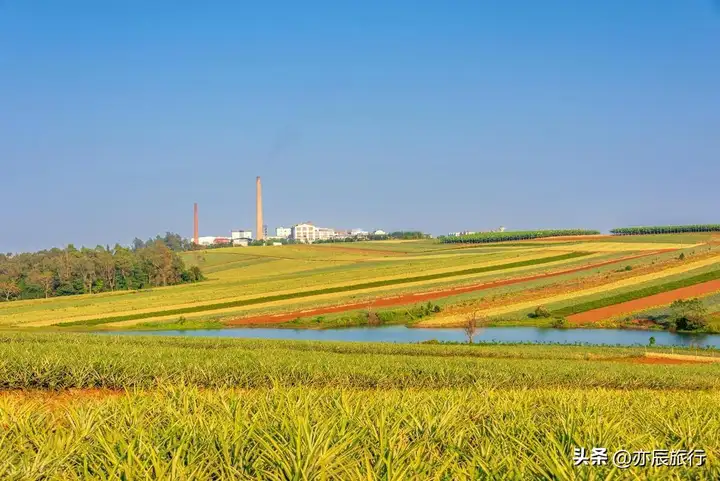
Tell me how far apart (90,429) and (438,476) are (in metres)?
4.23

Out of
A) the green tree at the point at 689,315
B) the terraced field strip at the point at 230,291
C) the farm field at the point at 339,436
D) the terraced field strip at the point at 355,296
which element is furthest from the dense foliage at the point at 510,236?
the farm field at the point at 339,436

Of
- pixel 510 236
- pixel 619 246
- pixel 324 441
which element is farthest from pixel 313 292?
pixel 510 236

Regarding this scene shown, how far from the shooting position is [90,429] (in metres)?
7.38

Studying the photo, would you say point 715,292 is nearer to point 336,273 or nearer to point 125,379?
point 336,273

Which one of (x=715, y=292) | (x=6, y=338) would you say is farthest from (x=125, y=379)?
(x=715, y=292)

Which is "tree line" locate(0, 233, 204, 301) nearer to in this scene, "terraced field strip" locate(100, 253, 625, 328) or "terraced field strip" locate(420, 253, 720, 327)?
"terraced field strip" locate(100, 253, 625, 328)

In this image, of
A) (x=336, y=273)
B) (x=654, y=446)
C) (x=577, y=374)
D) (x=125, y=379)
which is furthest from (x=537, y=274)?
(x=654, y=446)

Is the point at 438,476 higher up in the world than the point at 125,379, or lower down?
higher up

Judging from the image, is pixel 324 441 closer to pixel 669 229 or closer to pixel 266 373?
pixel 266 373

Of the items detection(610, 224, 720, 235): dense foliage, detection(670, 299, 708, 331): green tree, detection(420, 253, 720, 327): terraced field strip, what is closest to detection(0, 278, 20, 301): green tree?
detection(420, 253, 720, 327): terraced field strip

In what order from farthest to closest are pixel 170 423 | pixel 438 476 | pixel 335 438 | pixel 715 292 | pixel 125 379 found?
pixel 715 292 → pixel 125 379 → pixel 170 423 → pixel 335 438 → pixel 438 476

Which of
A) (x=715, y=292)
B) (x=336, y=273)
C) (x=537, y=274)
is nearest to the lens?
(x=715, y=292)

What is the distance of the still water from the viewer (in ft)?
169

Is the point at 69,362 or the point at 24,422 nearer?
the point at 24,422
